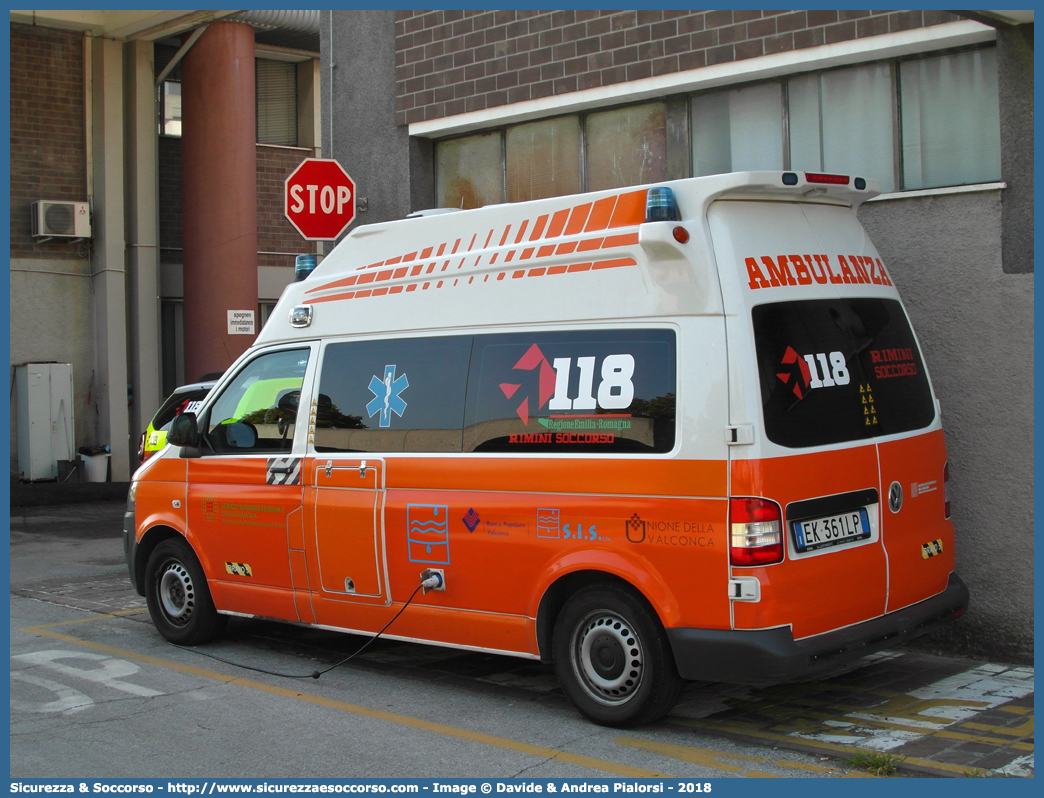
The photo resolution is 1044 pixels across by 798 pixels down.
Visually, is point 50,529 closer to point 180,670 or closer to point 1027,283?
point 180,670

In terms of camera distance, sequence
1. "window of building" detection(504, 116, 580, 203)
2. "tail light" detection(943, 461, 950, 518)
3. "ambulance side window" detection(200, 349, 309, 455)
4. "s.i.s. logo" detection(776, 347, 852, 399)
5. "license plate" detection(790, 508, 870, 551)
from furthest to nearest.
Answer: "window of building" detection(504, 116, 580, 203) < "ambulance side window" detection(200, 349, 309, 455) < "tail light" detection(943, 461, 950, 518) < "s.i.s. logo" detection(776, 347, 852, 399) < "license plate" detection(790, 508, 870, 551)

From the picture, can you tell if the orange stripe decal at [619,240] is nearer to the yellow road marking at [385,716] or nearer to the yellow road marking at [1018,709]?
the yellow road marking at [385,716]

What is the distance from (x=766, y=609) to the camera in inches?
200

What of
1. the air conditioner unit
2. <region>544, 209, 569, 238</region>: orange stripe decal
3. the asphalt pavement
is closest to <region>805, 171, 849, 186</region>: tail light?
<region>544, 209, 569, 238</region>: orange stripe decal

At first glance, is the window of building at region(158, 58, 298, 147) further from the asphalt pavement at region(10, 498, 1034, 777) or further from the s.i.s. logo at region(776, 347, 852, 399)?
the s.i.s. logo at region(776, 347, 852, 399)

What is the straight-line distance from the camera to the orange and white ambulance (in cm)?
522

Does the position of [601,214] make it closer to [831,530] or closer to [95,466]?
[831,530]

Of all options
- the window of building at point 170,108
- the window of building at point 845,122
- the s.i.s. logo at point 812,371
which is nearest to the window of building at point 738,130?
the window of building at point 845,122

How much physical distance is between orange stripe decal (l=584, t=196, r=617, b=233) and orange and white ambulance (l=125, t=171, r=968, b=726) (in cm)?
1

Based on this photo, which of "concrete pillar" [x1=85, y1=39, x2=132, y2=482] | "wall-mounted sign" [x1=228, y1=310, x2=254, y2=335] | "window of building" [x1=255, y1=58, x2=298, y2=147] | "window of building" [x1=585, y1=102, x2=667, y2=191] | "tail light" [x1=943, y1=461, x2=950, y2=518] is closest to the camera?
"tail light" [x1=943, y1=461, x2=950, y2=518]

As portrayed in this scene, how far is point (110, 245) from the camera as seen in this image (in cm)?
1745

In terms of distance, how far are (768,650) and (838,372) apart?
145 centimetres

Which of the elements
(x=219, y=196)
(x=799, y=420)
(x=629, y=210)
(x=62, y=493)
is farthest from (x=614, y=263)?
(x=62, y=493)

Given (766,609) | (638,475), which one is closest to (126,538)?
(638,475)
